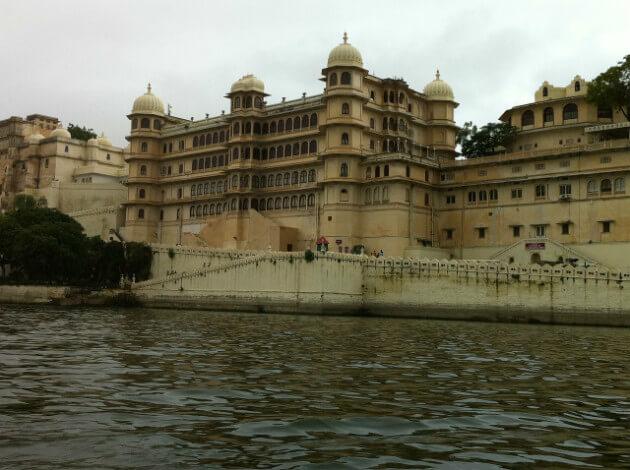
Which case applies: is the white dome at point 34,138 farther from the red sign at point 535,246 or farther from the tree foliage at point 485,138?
the red sign at point 535,246

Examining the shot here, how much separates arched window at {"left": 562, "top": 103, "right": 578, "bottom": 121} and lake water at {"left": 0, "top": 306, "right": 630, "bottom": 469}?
41.8m

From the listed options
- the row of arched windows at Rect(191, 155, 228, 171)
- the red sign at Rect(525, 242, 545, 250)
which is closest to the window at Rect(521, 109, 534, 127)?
the red sign at Rect(525, 242, 545, 250)

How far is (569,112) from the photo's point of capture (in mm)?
63156

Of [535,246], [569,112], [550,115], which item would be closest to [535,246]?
[535,246]

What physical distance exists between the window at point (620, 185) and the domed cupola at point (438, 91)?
2024cm

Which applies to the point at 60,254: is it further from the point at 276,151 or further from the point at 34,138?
the point at 34,138

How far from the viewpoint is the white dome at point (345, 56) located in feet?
192

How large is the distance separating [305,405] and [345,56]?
160 ft

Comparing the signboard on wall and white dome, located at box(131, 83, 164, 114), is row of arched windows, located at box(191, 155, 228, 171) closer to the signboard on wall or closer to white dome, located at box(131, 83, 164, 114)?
white dome, located at box(131, 83, 164, 114)

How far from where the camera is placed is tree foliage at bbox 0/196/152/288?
172 feet

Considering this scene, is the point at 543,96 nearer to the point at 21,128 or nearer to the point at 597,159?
the point at 597,159

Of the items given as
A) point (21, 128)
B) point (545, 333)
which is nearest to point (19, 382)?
point (545, 333)

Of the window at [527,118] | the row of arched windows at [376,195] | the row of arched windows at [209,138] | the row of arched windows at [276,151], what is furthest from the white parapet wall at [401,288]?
the window at [527,118]

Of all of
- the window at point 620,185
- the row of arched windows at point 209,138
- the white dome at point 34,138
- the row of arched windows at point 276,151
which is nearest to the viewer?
the window at point 620,185
